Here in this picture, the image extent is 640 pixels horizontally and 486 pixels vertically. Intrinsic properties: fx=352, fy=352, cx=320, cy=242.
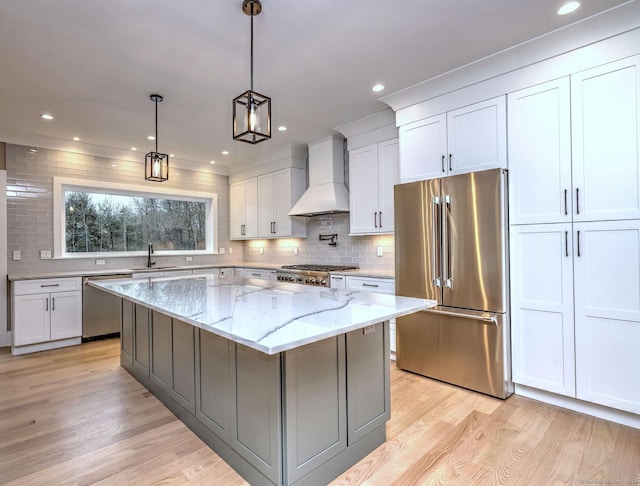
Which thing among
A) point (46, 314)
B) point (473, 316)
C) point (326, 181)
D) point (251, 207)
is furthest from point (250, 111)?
point (251, 207)

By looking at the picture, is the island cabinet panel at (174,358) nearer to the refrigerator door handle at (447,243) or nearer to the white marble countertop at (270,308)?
the white marble countertop at (270,308)

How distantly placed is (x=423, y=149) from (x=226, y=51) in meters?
1.84

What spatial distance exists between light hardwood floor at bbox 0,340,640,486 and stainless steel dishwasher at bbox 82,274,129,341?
1.50 meters

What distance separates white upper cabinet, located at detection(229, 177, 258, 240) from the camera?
5.82m

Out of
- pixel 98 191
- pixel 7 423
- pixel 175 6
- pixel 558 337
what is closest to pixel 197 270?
pixel 98 191

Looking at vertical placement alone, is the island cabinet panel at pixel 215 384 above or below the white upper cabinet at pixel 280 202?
below

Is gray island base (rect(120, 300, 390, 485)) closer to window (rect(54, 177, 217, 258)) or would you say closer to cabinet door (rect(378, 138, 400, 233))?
cabinet door (rect(378, 138, 400, 233))

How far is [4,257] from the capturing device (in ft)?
13.9

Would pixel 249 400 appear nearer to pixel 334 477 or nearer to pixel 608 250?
pixel 334 477

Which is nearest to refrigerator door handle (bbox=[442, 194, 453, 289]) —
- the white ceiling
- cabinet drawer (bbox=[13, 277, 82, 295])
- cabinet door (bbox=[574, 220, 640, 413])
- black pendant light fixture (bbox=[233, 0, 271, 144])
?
cabinet door (bbox=[574, 220, 640, 413])

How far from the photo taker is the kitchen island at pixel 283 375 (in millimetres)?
1584

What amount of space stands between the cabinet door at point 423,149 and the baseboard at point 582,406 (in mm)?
1864

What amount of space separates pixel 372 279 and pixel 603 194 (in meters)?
2.02

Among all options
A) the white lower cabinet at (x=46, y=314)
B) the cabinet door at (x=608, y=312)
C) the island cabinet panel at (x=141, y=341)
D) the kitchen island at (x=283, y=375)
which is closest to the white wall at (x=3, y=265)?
the white lower cabinet at (x=46, y=314)
